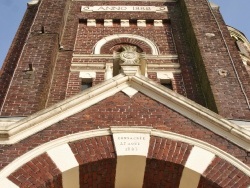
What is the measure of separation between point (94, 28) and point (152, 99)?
310 inches

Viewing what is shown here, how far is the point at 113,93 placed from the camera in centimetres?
968

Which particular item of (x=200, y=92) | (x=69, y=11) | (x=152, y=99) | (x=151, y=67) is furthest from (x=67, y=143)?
(x=69, y=11)

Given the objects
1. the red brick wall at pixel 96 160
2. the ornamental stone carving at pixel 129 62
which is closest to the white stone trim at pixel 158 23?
the ornamental stone carving at pixel 129 62

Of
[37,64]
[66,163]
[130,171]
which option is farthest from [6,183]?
[37,64]

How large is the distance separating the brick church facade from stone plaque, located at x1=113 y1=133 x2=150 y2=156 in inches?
0.7

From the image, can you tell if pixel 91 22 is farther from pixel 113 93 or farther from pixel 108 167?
pixel 108 167

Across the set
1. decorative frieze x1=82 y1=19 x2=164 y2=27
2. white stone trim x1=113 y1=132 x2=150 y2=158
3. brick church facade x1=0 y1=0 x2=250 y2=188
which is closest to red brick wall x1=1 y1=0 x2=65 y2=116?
brick church facade x1=0 y1=0 x2=250 y2=188

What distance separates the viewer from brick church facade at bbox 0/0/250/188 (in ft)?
26.7

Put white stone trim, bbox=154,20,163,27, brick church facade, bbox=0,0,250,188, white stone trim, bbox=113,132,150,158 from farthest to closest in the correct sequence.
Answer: white stone trim, bbox=154,20,163,27, white stone trim, bbox=113,132,150,158, brick church facade, bbox=0,0,250,188

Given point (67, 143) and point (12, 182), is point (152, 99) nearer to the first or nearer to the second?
point (67, 143)

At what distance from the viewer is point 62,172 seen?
791 cm

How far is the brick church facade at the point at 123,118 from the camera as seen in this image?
8133 mm

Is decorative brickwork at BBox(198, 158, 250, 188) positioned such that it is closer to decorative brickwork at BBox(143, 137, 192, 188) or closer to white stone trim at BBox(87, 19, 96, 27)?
decorative brickwork at BBox(143, 137, 192, 188)

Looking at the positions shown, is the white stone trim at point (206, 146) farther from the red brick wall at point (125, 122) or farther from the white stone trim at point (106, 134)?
the red brick wall at point (125, 122)
